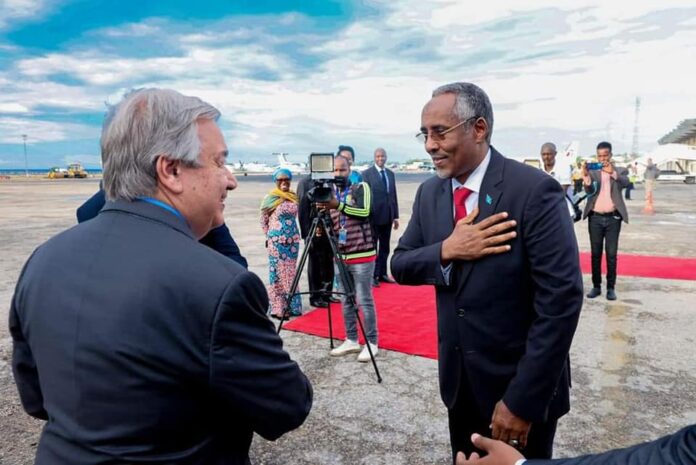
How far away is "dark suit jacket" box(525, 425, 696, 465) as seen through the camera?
91 cm

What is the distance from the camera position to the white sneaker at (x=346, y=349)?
4688 mm

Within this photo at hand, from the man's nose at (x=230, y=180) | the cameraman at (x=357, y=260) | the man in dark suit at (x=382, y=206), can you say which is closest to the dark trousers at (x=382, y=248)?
the man in dark suit at (x=382, y=206)

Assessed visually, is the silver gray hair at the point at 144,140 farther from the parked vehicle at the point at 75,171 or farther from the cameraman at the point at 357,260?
the parked vehicle at the point at 75,171

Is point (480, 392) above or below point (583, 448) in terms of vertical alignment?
above

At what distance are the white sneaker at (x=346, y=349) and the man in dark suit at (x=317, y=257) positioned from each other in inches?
46.2

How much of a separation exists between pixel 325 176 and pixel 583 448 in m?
2.84

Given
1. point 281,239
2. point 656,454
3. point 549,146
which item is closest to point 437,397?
point 656,454

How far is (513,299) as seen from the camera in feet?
6.12

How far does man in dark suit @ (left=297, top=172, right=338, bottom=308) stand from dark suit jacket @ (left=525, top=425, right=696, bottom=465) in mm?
4905

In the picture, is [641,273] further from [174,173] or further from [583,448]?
[174,173]

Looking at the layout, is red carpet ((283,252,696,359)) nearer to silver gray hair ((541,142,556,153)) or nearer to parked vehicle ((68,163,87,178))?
silver gray hair ((541,142,556,153))

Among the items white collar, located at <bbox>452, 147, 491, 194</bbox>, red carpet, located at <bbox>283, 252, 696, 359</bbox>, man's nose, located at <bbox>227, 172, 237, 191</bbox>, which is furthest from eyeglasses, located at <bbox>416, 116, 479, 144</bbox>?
red carpet, located at <bbox>283, 252, 696, 359</bbox>

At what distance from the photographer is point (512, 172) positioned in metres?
1.90

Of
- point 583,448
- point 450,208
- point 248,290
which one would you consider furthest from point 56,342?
point 583,448
